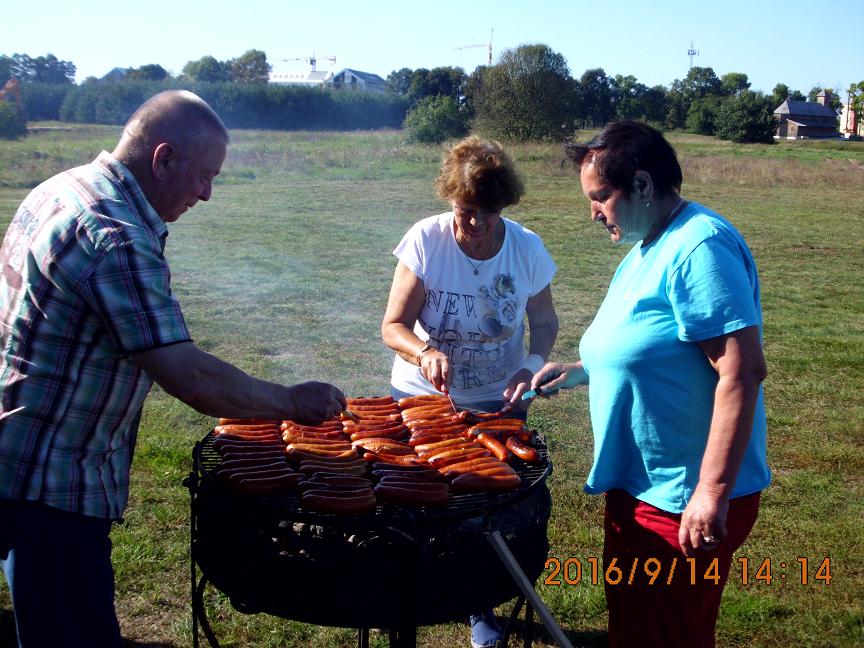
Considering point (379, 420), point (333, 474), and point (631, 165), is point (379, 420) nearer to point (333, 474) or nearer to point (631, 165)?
point (333, 474)

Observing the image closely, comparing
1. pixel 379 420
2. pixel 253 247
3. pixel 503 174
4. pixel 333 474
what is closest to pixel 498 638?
pixel 379 420

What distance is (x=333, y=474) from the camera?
8.79 feet

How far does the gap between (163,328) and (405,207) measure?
17432 mm

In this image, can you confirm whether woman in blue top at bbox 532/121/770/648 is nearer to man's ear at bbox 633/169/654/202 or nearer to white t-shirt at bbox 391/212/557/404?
man's ear at bbox 633/169/654/202

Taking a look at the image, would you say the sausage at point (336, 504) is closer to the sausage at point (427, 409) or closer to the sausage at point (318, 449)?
the sausage at point (318, 449)

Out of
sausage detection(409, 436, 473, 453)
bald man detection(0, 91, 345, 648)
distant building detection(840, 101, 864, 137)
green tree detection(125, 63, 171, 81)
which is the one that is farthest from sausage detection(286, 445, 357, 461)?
distant building detection(840, 101, 864, 137)

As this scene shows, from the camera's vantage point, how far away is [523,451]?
2.91 metres

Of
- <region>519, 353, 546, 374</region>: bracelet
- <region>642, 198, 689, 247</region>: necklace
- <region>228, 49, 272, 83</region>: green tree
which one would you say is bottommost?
<region>519, 353, 546, 374</region>: bracelet

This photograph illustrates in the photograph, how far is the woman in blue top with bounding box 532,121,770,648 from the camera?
88.2 inches

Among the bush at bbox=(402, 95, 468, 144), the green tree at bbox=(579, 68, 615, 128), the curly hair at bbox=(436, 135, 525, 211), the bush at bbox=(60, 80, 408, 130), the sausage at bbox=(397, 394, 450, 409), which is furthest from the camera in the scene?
the green tree at bbox=(579, 68, 615, 128)

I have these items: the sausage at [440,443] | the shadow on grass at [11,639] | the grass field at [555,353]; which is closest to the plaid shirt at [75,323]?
the sausage at [440,443]

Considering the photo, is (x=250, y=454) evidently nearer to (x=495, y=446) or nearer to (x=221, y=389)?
(x=221, y=389)

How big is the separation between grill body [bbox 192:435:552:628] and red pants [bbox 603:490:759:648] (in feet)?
1.29

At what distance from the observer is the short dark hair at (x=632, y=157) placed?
2434 mm
